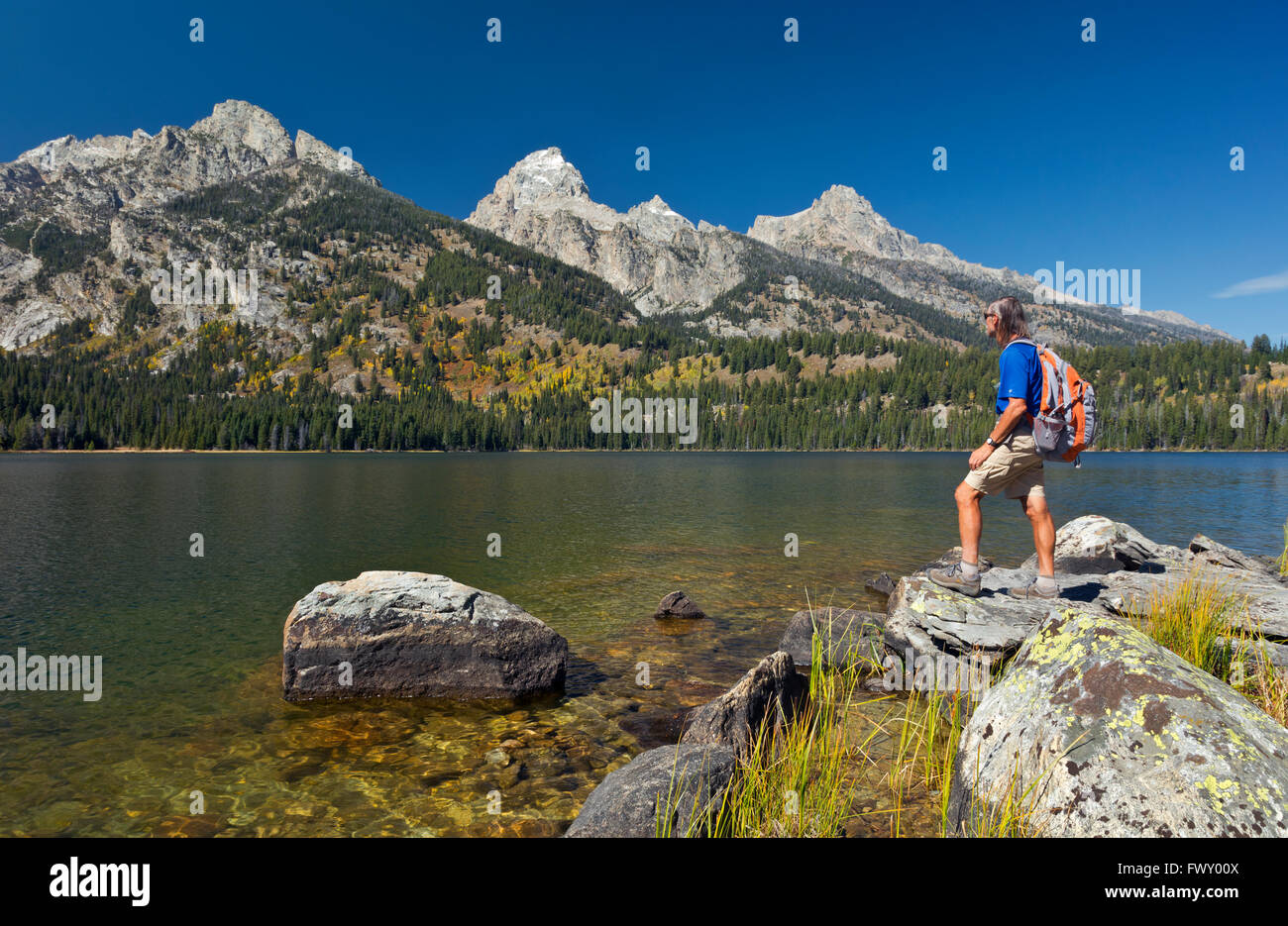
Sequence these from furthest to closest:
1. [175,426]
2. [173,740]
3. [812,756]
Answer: [175,426] → [173,740] → [812,756]

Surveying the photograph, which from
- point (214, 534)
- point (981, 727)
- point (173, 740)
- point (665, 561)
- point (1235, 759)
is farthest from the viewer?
point (214, 534)

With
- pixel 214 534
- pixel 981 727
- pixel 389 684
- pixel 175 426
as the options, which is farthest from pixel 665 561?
pixel 175 426

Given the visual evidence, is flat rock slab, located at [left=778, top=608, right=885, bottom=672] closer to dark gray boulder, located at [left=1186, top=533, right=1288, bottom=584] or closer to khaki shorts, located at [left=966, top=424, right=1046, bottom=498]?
khaki shorts, located at [left=966, top=424, right=1046, bottom=498]

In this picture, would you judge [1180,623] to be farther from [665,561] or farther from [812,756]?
[665,561]

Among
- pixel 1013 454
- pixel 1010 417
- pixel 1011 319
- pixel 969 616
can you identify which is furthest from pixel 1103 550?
pixel 1010 417

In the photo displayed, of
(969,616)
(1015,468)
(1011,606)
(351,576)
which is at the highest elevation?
(1015,468)

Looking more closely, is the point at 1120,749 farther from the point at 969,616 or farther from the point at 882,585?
the point at 882,585

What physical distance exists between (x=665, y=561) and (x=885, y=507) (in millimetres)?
27724

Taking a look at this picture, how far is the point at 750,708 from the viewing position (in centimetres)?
857

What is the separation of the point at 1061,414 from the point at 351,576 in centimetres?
2322

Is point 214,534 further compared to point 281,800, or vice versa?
point 214,534

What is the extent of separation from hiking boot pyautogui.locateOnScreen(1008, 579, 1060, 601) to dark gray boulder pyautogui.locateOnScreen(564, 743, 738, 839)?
7.24 m

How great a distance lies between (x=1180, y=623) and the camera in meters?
8.77

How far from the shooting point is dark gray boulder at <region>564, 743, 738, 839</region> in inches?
235
